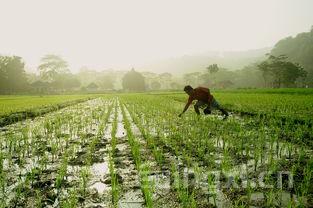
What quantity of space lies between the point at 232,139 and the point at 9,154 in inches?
196

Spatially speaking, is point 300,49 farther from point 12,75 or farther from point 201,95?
point 201,95

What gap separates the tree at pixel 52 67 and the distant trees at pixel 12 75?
113 ft

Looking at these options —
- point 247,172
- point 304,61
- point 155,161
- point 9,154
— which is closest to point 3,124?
point 9,154

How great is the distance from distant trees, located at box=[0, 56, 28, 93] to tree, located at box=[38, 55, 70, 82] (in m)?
34.4

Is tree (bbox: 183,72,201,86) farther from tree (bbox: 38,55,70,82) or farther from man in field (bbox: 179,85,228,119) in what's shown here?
man in field (bbox: 179,85,228,119)

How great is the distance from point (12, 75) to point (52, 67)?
4025 cm

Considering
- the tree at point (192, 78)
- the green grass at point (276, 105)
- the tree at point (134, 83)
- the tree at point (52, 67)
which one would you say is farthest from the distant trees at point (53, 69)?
the green grass at point (276, 105)

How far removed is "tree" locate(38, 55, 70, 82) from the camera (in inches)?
4006

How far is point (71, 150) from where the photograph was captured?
6777 mm

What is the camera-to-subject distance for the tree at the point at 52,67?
334 ft

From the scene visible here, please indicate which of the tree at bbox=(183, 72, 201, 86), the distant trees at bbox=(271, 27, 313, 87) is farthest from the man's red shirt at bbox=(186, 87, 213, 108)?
the tree at bbox=(183, 72, 201, 86)

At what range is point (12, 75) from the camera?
210 ft

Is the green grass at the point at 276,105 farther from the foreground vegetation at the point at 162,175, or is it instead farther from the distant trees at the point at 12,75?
the distant trees at the point at 12,75

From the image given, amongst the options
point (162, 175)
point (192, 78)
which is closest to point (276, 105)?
point (162, 175)
